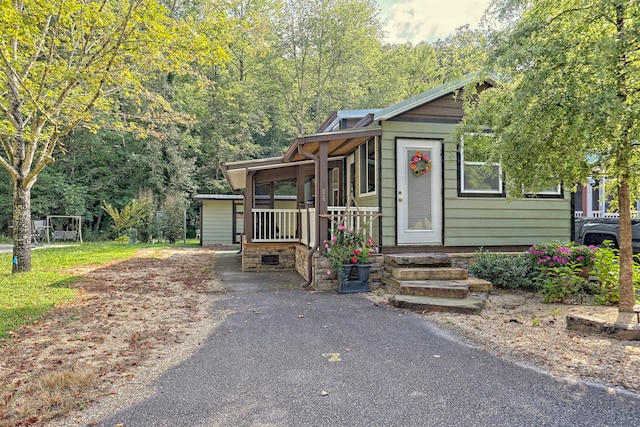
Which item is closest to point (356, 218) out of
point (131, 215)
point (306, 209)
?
point (306, 209)

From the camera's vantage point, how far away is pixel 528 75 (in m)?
3.68

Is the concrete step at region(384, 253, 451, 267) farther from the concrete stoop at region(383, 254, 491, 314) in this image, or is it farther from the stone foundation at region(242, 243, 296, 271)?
the stone foundation at region(242, 243, 296, 271)

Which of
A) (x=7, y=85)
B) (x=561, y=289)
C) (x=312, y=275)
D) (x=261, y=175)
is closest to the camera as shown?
(x=561, y=289)

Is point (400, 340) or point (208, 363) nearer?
point (208, 363)

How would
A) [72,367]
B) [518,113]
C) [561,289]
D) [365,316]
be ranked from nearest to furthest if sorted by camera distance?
[72,367], [518,113], [365,316], [561,289]

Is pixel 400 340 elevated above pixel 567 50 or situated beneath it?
situated beneath

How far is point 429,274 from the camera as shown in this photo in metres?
5.96

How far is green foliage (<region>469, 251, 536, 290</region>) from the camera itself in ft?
20.0

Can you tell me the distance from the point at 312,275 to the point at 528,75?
442 cm

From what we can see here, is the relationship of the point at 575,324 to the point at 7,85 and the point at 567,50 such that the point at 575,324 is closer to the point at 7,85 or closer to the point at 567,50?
the point at 567,50

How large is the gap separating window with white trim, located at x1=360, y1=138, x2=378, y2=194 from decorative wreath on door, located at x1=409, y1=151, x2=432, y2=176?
0.66 m

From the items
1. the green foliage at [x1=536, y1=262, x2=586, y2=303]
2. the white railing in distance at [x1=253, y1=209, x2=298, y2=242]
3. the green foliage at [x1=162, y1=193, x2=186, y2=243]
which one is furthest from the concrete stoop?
the green foliage at [x1=162, y1=193, x2=186, y2=243]

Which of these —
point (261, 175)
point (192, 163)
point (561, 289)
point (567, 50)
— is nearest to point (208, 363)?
point (567, 50)

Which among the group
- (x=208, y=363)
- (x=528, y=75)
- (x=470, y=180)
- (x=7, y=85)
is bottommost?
(x=208, y=363)
